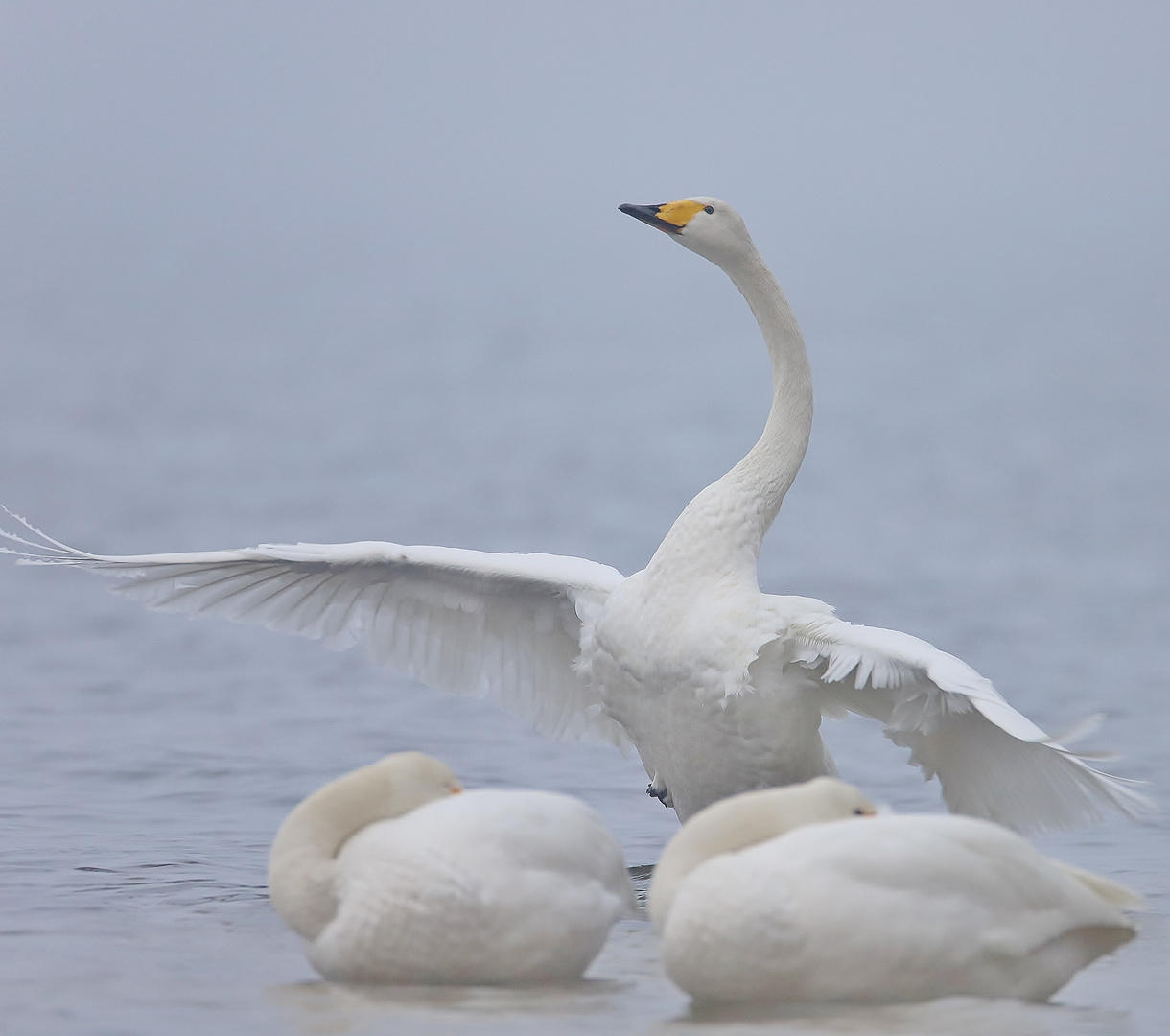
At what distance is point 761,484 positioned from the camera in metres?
7.39

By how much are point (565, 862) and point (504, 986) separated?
36 cm

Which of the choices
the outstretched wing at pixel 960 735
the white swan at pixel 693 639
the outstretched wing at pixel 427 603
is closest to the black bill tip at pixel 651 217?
the white swan at pixel 693 639

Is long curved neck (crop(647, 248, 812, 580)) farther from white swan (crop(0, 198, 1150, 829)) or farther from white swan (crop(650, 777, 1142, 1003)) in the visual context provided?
white swan (crop(650, 777, 1142, 1003))

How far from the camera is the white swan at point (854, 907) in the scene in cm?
495

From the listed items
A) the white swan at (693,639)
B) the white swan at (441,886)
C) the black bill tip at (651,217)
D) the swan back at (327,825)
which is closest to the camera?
the white swan at (441,886)

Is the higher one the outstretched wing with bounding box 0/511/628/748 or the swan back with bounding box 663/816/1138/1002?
the outstretched wing with bounding box 0/511/628/748

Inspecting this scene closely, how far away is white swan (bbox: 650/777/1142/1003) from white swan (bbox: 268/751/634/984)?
269 millimetres

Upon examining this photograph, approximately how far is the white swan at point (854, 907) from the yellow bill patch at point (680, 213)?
2916mm

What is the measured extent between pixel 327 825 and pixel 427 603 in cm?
274

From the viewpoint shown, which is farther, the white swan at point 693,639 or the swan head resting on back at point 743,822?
the white swan at point 693,639

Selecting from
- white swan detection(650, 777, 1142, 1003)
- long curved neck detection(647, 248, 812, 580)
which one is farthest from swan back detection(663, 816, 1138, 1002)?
long curved neck detection(647, 248, 812, 580)

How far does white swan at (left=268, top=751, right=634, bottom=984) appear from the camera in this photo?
5.20 meters

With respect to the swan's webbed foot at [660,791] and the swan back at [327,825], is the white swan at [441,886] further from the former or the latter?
the swan's webbed foot at [660,791]

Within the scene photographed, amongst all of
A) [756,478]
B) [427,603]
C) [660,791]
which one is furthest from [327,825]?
[427,603]
